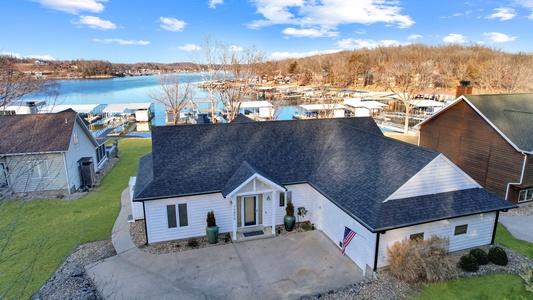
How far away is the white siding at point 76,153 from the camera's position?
18.6m

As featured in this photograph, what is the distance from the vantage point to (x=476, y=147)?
1827cm

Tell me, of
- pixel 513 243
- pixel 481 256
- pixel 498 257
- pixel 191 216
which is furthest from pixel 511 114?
pixel 191 216

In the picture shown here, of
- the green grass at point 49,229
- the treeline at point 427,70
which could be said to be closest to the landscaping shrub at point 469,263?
the green grass at point 49,229

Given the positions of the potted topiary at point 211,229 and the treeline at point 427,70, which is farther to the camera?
the treeline at point 427,70

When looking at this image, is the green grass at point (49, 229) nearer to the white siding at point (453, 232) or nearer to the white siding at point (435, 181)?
the white siding at point (453, 232)

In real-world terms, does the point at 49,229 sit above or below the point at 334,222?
below

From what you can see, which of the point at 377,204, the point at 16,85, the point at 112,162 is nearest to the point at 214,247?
the point at 377,204

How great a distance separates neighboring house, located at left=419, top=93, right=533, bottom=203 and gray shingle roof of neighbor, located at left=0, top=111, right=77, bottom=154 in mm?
24338

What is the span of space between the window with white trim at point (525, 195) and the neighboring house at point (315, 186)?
713 cm

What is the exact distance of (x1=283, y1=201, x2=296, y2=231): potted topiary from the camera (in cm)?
1364

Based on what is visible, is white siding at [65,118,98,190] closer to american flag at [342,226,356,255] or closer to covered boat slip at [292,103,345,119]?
american flag at [342,226,356,255]

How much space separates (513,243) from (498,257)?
2.59 metres

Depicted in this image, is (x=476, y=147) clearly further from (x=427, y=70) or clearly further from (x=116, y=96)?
(x=116, y=96)

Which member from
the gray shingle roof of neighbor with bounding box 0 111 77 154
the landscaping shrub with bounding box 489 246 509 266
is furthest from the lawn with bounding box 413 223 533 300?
the gray shingle roof of neighbor with bounding box 0 111 77 154
